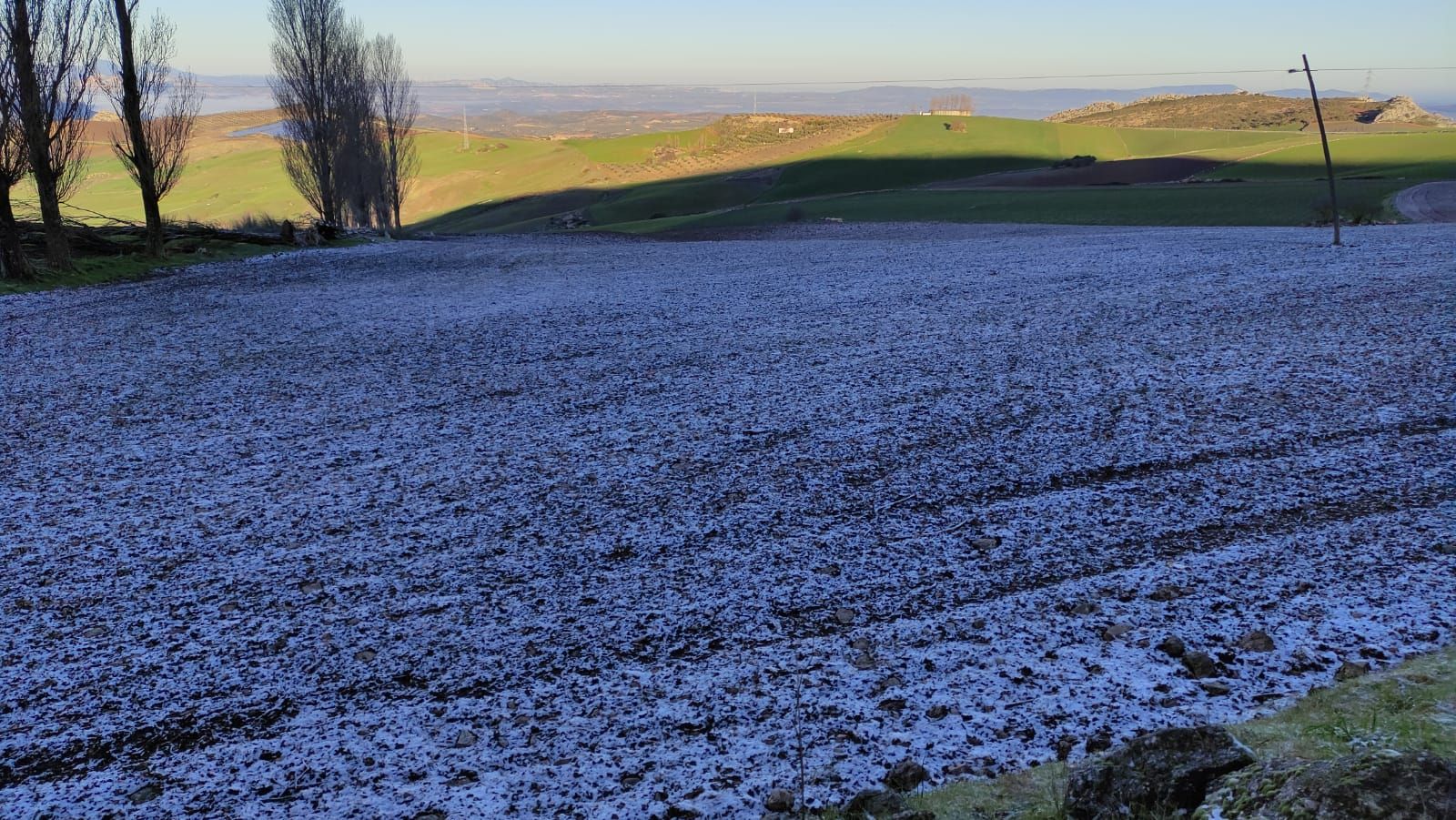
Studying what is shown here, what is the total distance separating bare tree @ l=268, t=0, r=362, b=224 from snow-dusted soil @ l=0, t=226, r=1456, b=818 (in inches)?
1053

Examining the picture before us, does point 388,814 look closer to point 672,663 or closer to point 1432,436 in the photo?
point 672,663

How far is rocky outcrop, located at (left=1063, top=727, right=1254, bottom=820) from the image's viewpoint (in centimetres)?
301

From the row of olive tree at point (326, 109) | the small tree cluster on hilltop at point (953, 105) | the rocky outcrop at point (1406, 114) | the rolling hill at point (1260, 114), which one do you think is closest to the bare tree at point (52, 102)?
the row of olive tree at point (326, 109)

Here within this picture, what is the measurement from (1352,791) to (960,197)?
52654mm

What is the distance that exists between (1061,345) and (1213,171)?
184 ft

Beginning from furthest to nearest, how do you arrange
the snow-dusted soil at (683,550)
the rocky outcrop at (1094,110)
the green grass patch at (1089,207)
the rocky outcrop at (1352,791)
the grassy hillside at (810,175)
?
the rocky outcrop at (1094,110) < the grassy hillside at (810,175) < the green grass patch at (1089,207) < the snow-dusted soil at (683,550) < the rocky outcrop at (1352,791)

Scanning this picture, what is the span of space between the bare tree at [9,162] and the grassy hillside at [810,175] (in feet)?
94.3

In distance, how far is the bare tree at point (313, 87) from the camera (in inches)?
1446

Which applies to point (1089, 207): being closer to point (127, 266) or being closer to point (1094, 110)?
point (127, 266)

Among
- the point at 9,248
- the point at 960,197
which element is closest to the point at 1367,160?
the point at 960,197

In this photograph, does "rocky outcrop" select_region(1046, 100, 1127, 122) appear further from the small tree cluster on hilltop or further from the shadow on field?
the shadow on field

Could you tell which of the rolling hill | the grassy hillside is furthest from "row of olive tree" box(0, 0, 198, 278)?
the rolling hill

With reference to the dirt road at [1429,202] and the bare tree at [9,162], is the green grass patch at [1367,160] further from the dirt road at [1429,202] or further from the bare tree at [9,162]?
the bare tree at [9,162]

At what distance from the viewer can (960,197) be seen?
52312 mm
